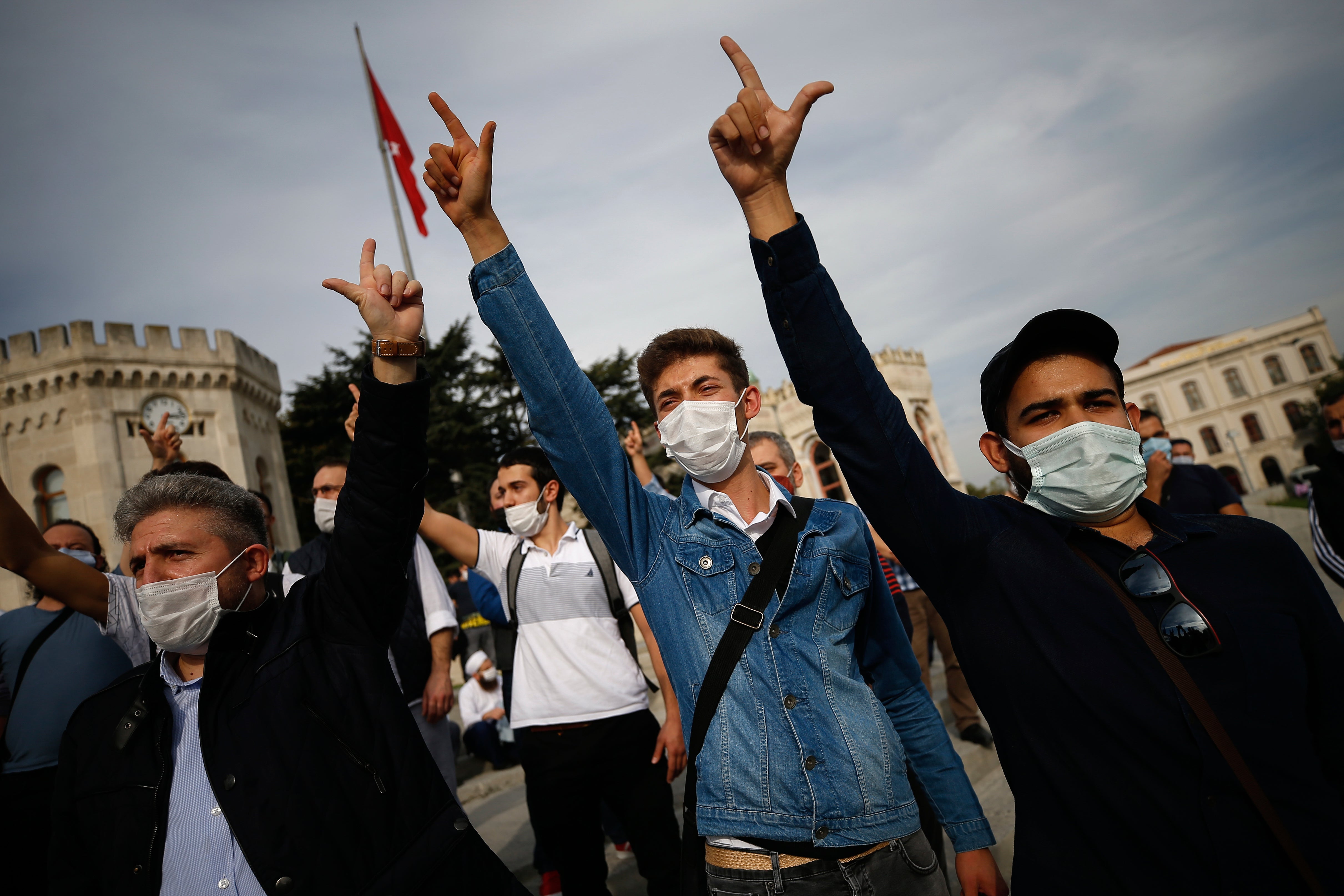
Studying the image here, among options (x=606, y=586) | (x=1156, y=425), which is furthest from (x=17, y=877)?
(x=1156, y=425)

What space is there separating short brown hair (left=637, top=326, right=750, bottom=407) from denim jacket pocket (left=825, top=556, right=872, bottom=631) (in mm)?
604

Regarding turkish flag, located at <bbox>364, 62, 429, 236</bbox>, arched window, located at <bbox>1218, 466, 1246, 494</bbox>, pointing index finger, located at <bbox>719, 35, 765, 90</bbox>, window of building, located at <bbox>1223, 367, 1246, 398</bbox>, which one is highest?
turkish flag, located at <bbox>364, 62, 429, 236</bbox>

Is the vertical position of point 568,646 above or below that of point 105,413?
below

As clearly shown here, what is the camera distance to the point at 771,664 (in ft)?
5.55

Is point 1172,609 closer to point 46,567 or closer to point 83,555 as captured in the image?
point 46,567

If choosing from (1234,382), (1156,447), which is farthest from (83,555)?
(1234,382)

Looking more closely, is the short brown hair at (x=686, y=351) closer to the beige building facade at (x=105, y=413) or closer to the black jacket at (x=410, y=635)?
the black jacket at (x=410, y=635)

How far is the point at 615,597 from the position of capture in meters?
3.28

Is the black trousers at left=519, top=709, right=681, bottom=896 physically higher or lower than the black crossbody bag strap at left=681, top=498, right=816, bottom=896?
lower

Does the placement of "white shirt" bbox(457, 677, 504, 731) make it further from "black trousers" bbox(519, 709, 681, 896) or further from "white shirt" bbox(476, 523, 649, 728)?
"black trousers" bbox(519, 709, 681, 896)

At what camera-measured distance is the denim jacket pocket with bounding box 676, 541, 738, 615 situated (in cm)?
176

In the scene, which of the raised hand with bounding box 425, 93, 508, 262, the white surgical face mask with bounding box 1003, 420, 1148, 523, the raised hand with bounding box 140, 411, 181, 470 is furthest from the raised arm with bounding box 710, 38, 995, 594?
the raised hand with bounding box 140, 411, 181, 470

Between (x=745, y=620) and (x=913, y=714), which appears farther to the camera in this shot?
(x=913, y=714)

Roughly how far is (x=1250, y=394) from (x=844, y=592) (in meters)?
63.2
